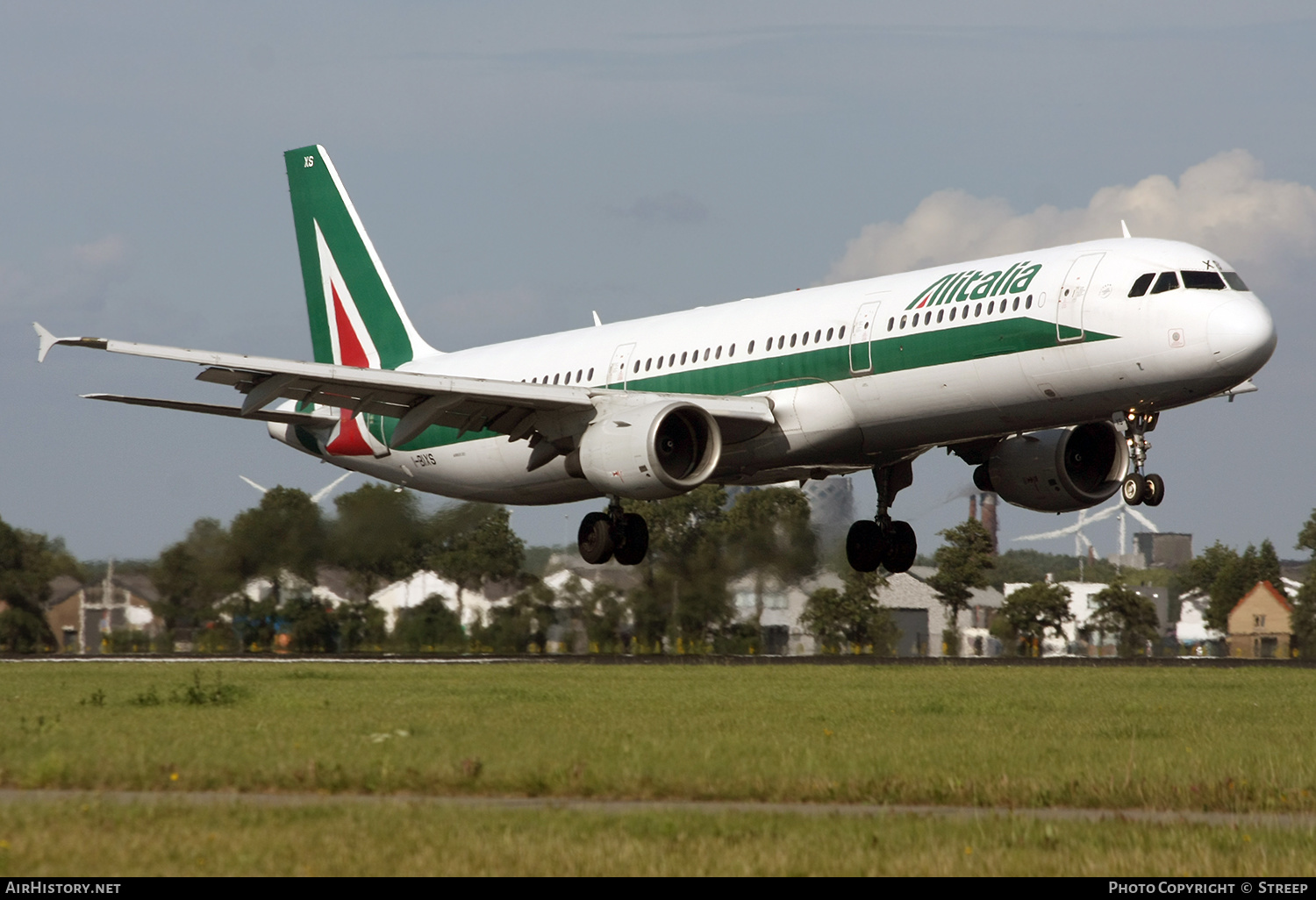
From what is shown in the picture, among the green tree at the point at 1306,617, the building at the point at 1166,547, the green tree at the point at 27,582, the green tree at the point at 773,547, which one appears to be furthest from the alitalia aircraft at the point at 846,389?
the building at the point at 1166,547

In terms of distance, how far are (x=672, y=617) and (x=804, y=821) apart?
32236mm

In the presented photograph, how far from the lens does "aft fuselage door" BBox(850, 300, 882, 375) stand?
95.4 feet

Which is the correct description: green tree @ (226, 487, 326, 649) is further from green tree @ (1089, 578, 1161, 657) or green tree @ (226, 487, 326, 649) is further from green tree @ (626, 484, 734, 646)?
green tree @ (1089, 578, 1161, 657)

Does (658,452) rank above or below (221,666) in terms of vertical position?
above

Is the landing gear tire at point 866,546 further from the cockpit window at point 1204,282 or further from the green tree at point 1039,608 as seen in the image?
the green tree at point 1039,608

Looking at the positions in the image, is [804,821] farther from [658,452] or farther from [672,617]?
[672,617]

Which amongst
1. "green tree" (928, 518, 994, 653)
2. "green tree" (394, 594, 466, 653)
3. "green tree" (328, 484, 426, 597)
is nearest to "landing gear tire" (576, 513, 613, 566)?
"green tree" (328, 484, 426, 597)

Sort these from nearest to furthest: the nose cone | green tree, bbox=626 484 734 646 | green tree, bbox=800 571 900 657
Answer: the nose cone < green tree, bbox=626 484 734 646 < green tree, bbox=800 571 900 657

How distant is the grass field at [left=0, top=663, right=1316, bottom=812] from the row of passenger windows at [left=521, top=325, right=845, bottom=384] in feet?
20.3

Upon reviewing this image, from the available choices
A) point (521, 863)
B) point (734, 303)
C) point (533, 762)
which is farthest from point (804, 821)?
point (734, 303)

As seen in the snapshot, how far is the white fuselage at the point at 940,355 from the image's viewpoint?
A: 26375 mm

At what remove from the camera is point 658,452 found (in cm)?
3009

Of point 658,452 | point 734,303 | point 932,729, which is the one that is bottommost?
point 932,729

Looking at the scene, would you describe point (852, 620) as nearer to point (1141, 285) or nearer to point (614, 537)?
point (614, 537)
